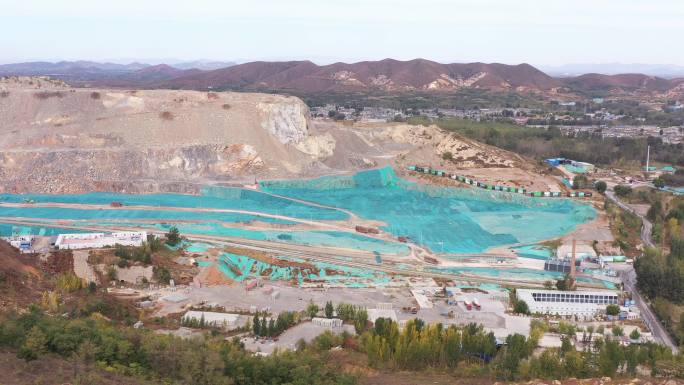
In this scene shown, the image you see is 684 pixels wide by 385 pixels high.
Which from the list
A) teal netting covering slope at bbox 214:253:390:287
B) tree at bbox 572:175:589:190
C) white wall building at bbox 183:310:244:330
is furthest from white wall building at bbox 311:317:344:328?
tree at bbox 572:175:589:190

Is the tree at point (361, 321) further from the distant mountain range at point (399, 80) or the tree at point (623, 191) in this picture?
the distant mountain range at point (399, 80)

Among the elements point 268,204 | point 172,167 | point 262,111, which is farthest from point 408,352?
point 262,111

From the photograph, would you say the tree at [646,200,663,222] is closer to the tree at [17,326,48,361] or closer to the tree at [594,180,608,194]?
the tree at [594,180,608,194]

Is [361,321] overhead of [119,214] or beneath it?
beneath

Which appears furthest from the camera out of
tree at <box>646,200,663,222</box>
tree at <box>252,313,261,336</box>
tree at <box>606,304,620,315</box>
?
tree at <box>646,200,663,222</box>

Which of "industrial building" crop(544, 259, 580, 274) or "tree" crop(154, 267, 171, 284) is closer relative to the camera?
"tree" crop(154, 267, 171, 284)

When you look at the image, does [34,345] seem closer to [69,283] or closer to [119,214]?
[69,283]

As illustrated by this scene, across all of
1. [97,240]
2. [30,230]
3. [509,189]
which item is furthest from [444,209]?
[30,230]

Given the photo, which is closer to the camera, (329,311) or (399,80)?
(329,311)
